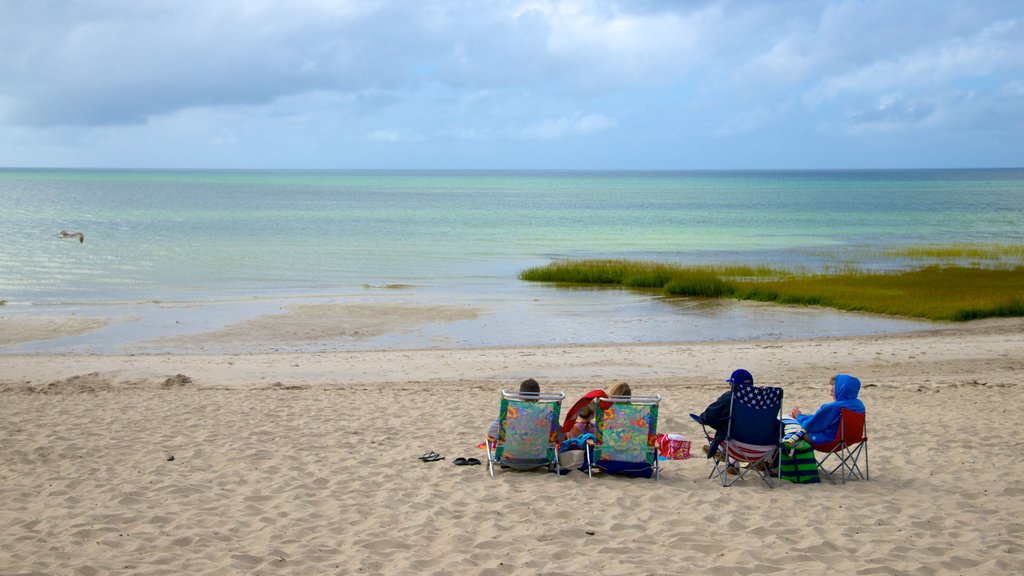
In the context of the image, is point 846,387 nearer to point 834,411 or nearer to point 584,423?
point 834,411

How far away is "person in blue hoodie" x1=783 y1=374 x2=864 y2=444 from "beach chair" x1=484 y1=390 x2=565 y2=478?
228 cm

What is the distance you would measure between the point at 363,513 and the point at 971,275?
88.8ft

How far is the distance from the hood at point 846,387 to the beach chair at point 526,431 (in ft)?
8.10

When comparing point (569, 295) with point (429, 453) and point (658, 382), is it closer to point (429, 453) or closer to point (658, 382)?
point (658, 382)

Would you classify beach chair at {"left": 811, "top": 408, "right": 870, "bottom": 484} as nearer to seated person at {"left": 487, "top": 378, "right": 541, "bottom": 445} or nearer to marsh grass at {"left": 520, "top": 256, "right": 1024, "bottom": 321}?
seated person at {"left": 487, "top": 378, "right": 541, "bottom": 445}

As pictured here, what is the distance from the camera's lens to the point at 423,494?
7363mm

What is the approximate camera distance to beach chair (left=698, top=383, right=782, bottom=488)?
755cm

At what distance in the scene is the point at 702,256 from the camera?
4225cm

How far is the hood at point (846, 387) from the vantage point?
7805 mm

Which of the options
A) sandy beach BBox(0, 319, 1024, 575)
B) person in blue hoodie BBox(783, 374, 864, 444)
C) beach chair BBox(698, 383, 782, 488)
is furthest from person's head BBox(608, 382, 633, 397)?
person in blue hoodie BBox(783, 374, 864, 444)

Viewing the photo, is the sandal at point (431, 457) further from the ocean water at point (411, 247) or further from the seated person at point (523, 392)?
the ocean water at point (411, 247)

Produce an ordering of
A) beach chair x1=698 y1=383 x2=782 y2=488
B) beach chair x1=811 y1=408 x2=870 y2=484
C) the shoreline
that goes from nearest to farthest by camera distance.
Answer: beach chair x1=698 y1=383 x2=782 y2=488
beach chair x1=811 y1=408 x2=870 y2=484
the shoreline

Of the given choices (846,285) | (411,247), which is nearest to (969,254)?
(846,285)

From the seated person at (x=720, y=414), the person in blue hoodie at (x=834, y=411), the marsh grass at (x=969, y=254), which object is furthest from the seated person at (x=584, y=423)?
the marsh grass at (x=969, y=254)
